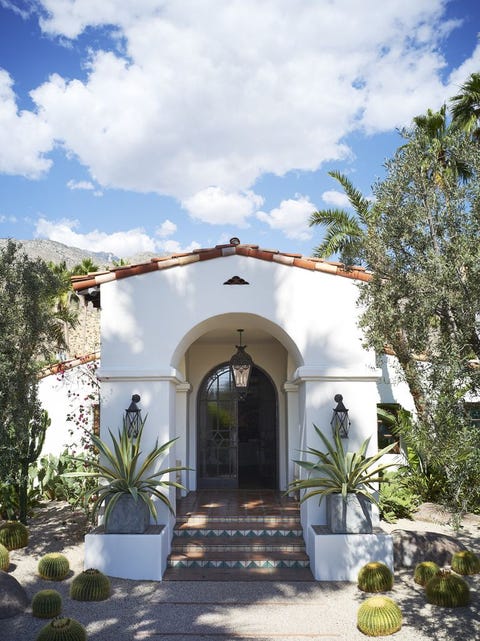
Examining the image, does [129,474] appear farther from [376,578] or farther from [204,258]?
[376,578]

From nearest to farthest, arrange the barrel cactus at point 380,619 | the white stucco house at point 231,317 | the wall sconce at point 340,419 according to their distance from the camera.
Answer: the barrel cactus at point 380,619 → the wall sconce at point 340,419 → the white stucco house at point 231,317

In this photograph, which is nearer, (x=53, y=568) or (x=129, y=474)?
(x=53, y=568)

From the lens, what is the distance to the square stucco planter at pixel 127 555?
8477 millimetres

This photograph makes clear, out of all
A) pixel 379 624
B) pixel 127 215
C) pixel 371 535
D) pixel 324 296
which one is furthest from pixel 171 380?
pixel 127 215

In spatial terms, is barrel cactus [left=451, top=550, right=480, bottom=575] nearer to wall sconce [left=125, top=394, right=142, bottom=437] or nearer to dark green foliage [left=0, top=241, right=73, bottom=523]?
wall sconce [left=125, top=394, right=142, bottom=437]

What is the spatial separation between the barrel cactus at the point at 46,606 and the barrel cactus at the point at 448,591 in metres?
4.73

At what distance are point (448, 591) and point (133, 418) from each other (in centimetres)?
508

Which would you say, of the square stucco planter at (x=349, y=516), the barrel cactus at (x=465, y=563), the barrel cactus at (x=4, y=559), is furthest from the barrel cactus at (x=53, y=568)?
the barrel cactus at (x=465, y=563)

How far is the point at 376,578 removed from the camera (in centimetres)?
792

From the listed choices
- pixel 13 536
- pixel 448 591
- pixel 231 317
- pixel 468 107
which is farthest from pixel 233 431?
pixel 468 107

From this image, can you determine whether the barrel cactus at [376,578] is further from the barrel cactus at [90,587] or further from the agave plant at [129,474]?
the barrel cactus at [90,587]

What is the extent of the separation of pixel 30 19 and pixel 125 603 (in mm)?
10263

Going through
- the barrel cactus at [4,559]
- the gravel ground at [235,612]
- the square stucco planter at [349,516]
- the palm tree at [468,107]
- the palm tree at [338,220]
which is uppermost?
the palm tree at [468,107]

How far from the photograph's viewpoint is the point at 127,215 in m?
25.5
